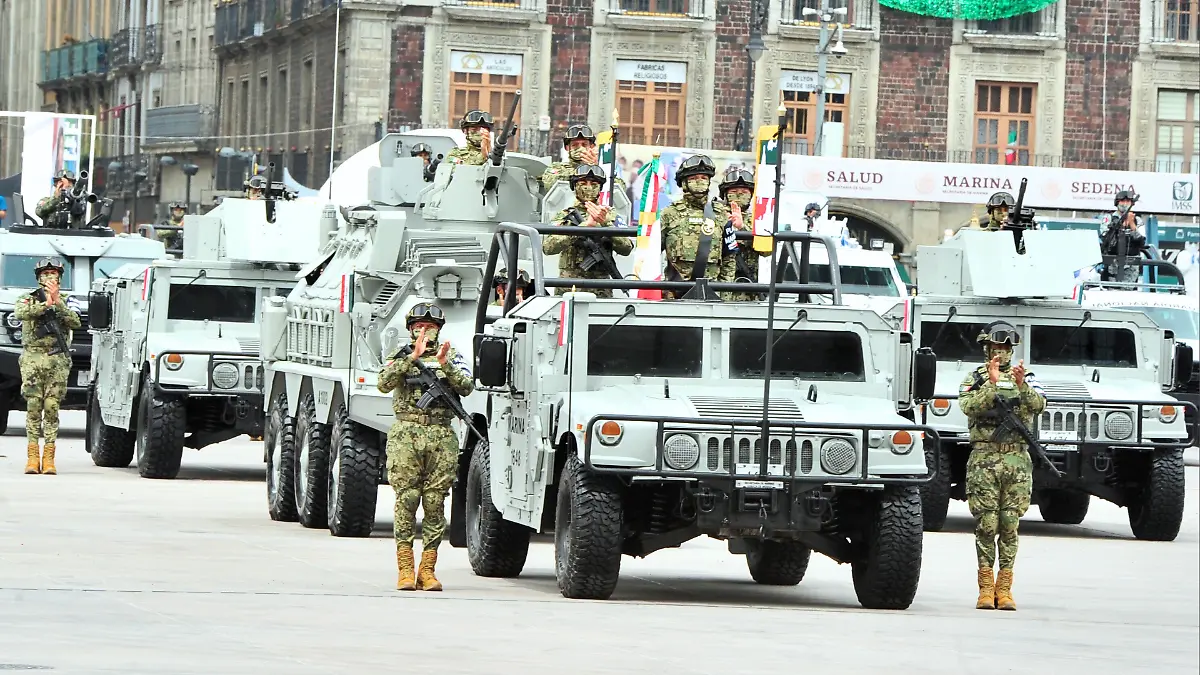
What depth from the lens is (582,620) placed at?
1278cm

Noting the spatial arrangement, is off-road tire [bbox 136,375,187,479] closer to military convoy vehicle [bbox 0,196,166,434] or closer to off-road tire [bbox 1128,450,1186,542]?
military convoy vehicle [bbox 0,196,166,434]

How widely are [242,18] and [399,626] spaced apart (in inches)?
2012

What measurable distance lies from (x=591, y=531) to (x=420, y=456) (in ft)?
4.32

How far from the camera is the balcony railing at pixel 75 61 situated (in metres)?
72.1

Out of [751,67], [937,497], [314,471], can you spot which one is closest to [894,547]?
[314,471]

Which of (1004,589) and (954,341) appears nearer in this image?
(1004,589)

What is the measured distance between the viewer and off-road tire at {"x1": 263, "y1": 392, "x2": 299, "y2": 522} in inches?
752

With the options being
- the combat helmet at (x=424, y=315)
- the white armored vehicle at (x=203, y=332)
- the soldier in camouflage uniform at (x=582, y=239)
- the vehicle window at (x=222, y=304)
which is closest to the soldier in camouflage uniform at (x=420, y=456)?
the combat helmet at (x=424, y=315)

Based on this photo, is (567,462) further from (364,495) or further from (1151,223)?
(1151,223)

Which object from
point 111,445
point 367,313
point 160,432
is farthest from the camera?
point 111,445

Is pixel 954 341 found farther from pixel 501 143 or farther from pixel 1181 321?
pixel 1181 321

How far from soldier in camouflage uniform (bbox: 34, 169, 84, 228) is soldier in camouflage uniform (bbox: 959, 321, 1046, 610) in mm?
16095

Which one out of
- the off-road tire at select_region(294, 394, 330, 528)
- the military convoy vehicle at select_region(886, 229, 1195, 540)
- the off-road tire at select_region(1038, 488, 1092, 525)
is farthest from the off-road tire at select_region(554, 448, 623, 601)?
the off-road tire at select_region(1038, 488, 1092, 525)

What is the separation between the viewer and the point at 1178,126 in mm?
58625
